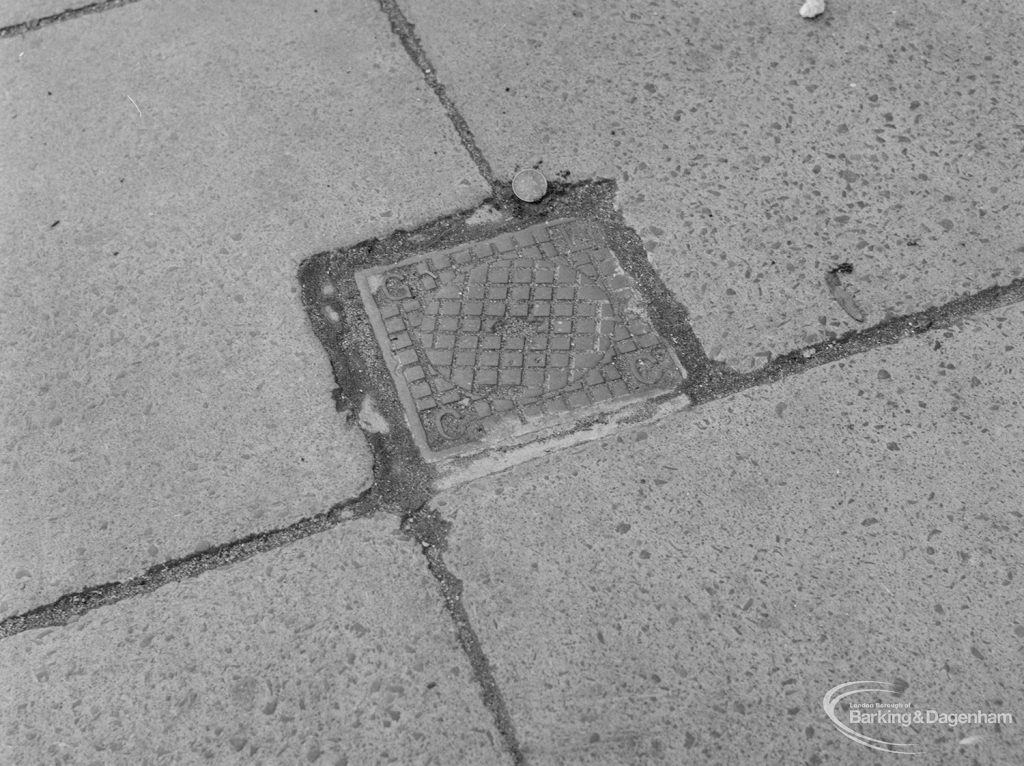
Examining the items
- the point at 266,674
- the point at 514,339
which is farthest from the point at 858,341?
the point at 266,674

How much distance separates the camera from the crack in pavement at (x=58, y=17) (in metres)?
2.79

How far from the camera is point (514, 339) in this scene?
214 cm

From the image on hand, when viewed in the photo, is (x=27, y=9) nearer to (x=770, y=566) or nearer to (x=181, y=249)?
(x=181, y=249)

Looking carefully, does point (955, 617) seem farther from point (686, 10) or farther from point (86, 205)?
point (86, 205)

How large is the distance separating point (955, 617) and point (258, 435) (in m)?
1.52

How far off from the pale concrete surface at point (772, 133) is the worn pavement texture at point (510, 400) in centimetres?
1

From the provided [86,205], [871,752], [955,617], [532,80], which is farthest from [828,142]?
[86,205]

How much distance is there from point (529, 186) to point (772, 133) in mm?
702

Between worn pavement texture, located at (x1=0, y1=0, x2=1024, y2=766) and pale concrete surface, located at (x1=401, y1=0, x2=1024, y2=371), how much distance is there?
1 cm

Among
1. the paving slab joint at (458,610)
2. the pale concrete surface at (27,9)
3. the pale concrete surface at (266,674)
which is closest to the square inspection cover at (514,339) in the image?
the paving slab joint at (458,610)

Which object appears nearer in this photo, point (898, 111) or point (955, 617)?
point (955, 617)

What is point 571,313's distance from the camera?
2180mm

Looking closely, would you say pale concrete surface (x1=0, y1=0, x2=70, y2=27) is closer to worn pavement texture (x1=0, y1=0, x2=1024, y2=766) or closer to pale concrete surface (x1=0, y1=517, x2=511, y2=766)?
worn pavement texture (x1=0, y1=0, x2=1024, y2=766)
